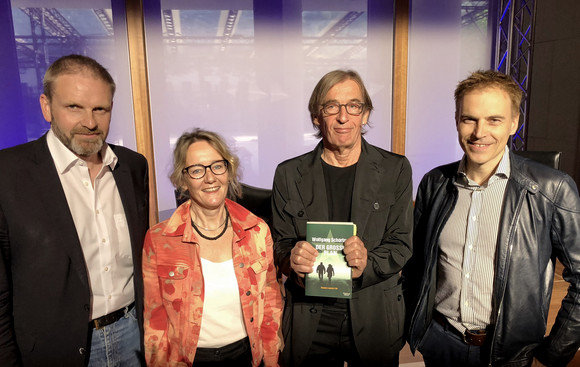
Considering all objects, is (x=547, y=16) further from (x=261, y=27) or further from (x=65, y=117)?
(x=65, y=117)

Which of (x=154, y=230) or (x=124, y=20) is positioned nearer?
(x=154, y=230)

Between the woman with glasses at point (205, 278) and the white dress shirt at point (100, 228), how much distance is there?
0.59 feet

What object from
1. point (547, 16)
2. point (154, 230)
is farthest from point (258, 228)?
point (547, 16)

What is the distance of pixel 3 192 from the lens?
5.11ft

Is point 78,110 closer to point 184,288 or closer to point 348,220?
point 184,288

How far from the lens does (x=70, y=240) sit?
1649mm

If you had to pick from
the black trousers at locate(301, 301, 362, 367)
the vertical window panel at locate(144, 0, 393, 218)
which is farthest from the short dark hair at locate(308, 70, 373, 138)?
the vertical window panel at locate(144, 0, 393, 218)

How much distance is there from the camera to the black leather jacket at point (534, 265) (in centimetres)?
158

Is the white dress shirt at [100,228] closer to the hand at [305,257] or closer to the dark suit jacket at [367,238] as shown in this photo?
the dark suit jacket at [367,238]

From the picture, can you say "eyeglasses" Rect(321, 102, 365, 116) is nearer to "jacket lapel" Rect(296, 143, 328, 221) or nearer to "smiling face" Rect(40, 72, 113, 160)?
"jacket lapel" Rect(296, 143, 328, 221)

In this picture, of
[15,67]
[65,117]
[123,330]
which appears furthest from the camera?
[15,67]

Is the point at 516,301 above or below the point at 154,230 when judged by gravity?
below

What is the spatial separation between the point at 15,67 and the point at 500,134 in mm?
5648

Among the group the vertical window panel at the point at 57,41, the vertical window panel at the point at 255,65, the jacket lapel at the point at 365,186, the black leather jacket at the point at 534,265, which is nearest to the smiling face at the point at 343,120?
the jacket lapel at the point at 365,186
